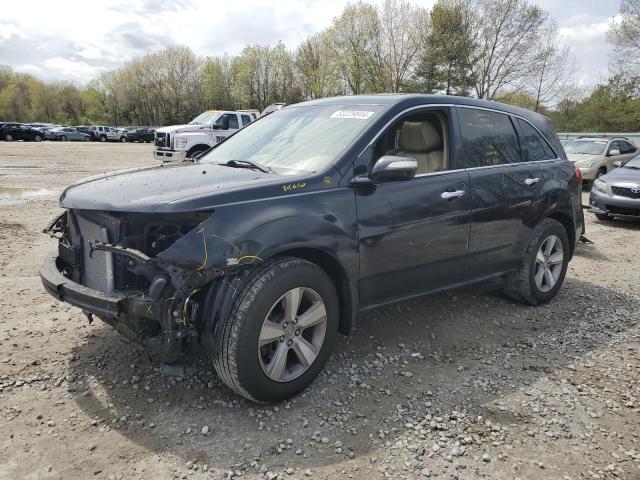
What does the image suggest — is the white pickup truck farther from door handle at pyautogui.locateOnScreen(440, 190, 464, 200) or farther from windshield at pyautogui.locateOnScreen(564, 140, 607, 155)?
door handle at pyautogui.locateOnScreen(440, 190, 464, 200)

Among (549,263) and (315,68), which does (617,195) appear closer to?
(549,263)

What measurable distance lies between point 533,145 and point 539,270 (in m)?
1.23

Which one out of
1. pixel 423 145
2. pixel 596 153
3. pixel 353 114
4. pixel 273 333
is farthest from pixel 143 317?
pixel 596 153

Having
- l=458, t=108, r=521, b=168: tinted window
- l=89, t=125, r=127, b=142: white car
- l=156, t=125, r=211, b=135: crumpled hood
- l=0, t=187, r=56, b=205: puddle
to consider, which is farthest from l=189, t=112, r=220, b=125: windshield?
l=89, t=125, r=127, b=142: white car

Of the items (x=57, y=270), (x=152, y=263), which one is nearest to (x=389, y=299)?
(x=152, y=263)

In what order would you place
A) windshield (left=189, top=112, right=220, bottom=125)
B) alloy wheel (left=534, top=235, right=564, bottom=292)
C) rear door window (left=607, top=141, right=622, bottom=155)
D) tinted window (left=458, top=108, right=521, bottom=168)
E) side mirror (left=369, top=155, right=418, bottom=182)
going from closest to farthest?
side mirror (left=369, top=155, right=418, bottom=182)
tinted window (left=458, top=108, right=521, bottom=168)
alloy wheel (left=534, top=235, right=564, bottom=292)
rear door window (left=607, top=141, right=622, bottom=155)
windshield (left=189, top=112, right=220, bottom=125)

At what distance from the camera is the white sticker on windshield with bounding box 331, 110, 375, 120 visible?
3.77 m

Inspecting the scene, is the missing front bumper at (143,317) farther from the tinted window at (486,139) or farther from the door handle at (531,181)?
the door handle at (531,181)

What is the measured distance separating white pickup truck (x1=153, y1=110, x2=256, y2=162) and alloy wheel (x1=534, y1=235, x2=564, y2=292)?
11.9 meters

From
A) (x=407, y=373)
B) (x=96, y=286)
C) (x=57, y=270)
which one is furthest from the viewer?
(x=407, y=373)

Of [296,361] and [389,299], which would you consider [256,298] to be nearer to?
[296,361]

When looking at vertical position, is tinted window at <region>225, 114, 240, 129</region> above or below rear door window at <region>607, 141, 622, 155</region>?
above

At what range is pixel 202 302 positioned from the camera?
291cm

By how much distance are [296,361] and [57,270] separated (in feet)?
5.61
